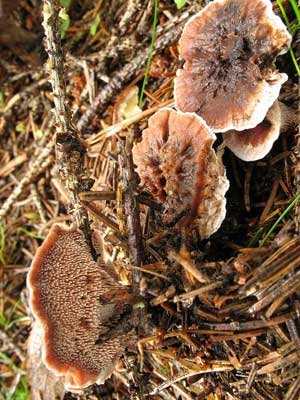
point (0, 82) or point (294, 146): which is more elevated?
point (0, 82)

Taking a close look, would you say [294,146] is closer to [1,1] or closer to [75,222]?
[75,222]

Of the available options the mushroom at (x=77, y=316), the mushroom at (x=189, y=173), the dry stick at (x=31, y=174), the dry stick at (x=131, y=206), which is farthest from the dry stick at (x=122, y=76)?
the mushroom at (x=77, y=316)

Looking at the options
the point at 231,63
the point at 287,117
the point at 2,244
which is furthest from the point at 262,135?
the point at 2,244

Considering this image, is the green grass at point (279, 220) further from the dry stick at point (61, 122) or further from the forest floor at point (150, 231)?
the dry stick at point (61, 122)

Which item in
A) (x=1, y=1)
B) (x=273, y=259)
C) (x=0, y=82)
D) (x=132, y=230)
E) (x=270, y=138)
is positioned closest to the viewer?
(x=273, y=259)

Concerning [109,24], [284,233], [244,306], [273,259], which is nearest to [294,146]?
[284,233]

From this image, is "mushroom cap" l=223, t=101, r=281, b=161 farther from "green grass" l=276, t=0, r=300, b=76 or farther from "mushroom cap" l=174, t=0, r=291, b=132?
"green grass" l=276, t=0, r=300, b=76

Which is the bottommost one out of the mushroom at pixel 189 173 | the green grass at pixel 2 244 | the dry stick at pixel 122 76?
the green grass at pixel 2 244
